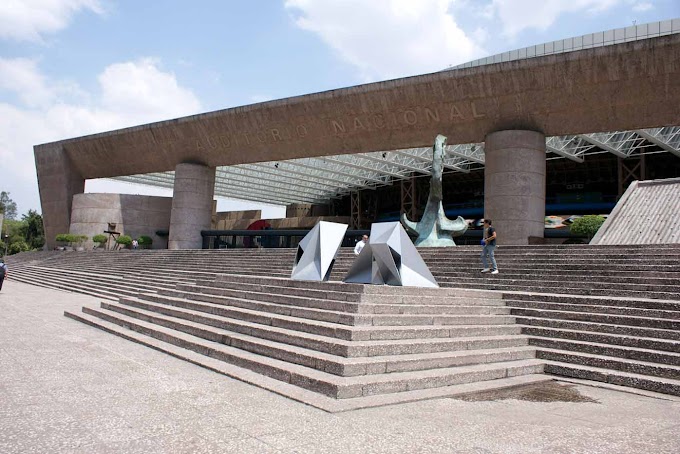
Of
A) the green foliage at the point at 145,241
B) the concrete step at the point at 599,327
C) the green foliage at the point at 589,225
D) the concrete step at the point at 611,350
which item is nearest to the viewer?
the concrete step at the point at 611,350

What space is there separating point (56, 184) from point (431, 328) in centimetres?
3599

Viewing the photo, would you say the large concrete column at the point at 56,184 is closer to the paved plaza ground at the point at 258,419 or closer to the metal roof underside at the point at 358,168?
the metal roof underside at the point at 358,168

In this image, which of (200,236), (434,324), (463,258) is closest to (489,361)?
(434,324)

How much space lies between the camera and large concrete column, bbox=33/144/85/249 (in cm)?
3600

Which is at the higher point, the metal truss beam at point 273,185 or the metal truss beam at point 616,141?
the metal truss beam at point 616,141

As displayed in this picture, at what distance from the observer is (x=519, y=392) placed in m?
6.11

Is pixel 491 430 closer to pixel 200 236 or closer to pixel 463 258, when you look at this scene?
pixel 463 258

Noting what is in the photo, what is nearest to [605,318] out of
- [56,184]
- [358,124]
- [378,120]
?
[378,120]

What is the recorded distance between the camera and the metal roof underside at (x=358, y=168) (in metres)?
33.9

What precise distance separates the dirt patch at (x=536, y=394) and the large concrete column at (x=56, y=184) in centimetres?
3637

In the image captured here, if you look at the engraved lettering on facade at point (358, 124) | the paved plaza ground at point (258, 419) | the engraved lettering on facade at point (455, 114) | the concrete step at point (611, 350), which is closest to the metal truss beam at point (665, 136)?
the engraved lettering on facade at point (455, 114)

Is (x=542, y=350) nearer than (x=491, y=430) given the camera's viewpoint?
No

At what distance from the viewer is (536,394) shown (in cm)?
604

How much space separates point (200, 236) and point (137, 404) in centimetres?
2699
